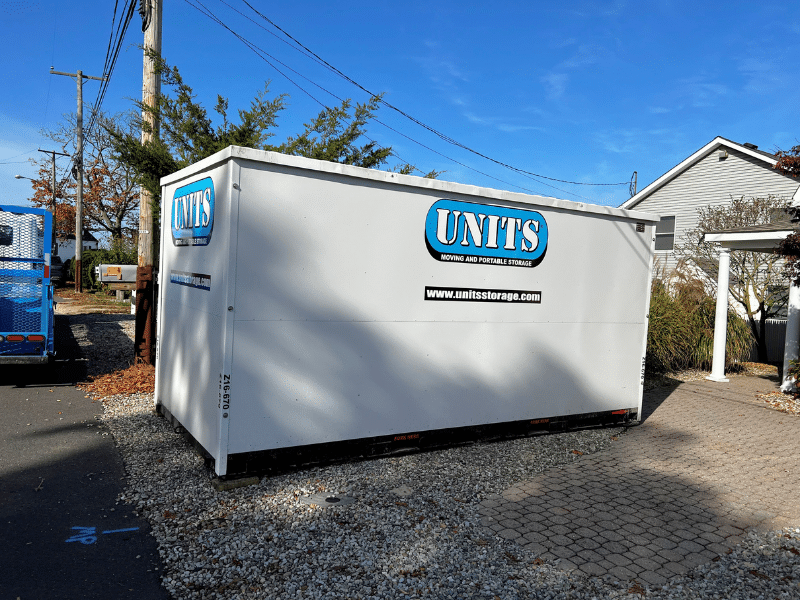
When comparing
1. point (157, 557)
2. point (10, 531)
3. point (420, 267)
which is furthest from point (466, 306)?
point (10, 531)

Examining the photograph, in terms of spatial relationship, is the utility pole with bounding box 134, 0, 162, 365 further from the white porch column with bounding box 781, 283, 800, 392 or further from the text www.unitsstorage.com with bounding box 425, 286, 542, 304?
the white porch column with bounding box 781, 283, 800, 392

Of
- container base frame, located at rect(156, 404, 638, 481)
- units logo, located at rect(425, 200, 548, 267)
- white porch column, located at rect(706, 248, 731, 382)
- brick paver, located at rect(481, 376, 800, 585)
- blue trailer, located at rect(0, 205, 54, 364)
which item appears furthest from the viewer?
white porch column, located at rect(706, 248, 731, 382)

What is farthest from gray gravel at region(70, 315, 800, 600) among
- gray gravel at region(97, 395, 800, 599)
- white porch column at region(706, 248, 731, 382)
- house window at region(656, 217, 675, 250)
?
white porch column at region(706, 248, 731, 382)

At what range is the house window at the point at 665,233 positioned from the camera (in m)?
7.29

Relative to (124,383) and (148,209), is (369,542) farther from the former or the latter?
(148,209)

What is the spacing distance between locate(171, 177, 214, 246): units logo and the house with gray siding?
51.8 feet

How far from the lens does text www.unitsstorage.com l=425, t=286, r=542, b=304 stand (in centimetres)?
552

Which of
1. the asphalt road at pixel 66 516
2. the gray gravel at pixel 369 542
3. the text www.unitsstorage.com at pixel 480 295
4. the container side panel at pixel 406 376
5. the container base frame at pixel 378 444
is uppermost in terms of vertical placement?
the text www.unitsstorage.com at pixel 480 295

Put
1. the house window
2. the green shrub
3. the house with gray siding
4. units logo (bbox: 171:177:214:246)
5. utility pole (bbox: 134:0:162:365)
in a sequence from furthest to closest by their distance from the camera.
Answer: the house with gray siding → the green shrub → utility pole (bbox: 134:0:162:365) → the house window → units logo (bbox: 171:177:214:246)

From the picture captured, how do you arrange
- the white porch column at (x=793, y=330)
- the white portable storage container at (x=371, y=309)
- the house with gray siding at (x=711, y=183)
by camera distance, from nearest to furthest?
the white portable storage container at (x=371, y=309) < the white porch column at (x=793, y=330) < the house with gray siding at (x=711, y=183)

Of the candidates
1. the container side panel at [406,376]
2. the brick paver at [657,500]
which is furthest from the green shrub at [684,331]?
the container side panel at [406,376]

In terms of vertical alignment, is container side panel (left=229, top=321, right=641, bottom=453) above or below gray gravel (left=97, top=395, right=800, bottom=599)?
above

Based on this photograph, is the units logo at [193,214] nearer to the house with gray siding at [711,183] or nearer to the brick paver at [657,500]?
the brick paver at [657,500]

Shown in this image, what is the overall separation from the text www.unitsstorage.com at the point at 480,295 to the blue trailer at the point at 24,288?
5.90 meters
